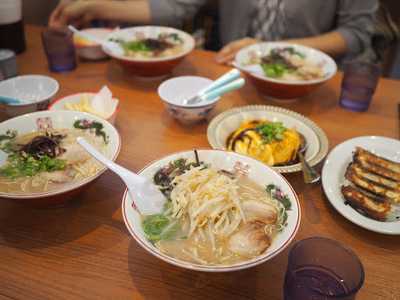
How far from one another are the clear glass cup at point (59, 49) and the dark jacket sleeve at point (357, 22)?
152cm

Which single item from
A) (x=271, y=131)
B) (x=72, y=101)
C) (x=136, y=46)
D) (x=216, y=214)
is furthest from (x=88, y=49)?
(x=216, y=214)

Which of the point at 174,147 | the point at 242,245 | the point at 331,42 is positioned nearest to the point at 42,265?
the point at 242,245

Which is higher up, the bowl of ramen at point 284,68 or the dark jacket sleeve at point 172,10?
the dark jacket sleeve at point 172,10

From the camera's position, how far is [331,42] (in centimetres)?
208

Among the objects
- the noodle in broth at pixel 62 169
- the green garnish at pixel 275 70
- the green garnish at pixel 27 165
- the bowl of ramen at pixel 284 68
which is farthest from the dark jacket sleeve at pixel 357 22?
the green garnish at pixel 27 165

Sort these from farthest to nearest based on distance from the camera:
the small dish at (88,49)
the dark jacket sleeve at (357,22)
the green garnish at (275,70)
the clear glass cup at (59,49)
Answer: the dark jacket sleeve at (357,22) < the small dish at (88,49) < the clear glass cup at (59,49) < the green garnish at (275,70)

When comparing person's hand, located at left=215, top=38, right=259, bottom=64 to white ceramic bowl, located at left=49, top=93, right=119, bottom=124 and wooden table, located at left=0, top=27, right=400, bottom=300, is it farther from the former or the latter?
white ceramic bowl, located at left=49, top=93, right=119, bottom=124

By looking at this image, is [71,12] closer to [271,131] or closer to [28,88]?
[28,88]

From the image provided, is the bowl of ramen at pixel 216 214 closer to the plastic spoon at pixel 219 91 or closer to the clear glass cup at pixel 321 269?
the clear glass cup at pixel 321 269

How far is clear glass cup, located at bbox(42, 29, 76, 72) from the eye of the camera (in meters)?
1.66

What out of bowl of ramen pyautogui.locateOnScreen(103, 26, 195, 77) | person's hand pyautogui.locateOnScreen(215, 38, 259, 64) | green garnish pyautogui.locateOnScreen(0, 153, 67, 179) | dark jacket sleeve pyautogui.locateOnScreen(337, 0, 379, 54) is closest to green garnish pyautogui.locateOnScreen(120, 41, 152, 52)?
bowl of ramen pyautogui.locateOnScreen(103, 26, 195, 77)

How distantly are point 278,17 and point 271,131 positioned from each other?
1.29 m

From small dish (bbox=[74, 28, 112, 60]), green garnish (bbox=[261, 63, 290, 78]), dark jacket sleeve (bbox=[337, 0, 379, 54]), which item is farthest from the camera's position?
dark jacket sleeve (bbox=[337, 0, 379, 54])

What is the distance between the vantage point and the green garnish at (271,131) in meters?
1.16
